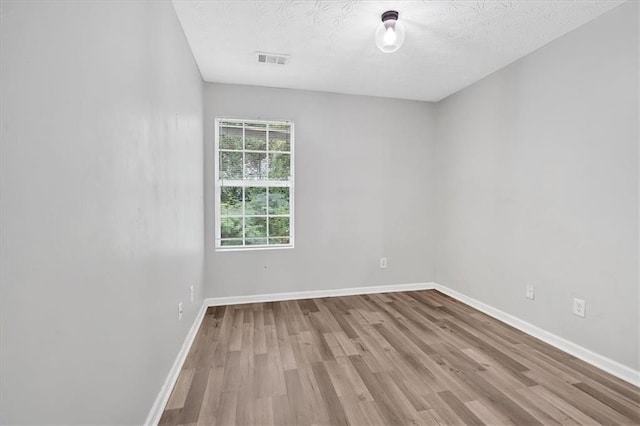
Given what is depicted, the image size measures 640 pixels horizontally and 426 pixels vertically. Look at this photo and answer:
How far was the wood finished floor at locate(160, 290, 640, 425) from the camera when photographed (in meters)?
1.58

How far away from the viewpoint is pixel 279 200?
348 cm

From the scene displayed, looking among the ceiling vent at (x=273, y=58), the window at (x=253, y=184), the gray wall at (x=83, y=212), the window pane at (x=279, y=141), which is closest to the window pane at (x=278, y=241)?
the window at (x=253, y=184)

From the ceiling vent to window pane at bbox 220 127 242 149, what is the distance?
0.90m

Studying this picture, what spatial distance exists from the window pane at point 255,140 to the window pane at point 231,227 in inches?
35.1

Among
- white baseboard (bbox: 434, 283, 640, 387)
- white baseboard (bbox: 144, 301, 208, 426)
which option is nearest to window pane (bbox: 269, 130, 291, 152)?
white baseboard (bbox: 144, 301, 208, 426)

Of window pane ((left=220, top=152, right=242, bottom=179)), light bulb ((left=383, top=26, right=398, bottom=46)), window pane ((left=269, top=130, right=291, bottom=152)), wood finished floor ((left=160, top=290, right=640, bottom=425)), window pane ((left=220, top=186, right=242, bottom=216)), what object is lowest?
wood finished floor ((left=160, top=290, right=640, bottom=425))

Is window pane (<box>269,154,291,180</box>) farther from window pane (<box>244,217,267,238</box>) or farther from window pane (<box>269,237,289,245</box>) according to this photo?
window pane (<box>269,237,289,245</box>)

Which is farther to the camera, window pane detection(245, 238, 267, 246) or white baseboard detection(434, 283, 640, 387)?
window pane detection(245, 238, 267, 246)

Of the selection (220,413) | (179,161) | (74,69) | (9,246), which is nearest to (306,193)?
(179,161)

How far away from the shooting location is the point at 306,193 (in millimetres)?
3488

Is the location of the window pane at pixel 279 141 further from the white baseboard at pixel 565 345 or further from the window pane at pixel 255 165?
the white baseboard at pixel 565 345

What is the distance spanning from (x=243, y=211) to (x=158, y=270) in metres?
1.85

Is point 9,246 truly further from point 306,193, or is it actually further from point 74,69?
point 306,193

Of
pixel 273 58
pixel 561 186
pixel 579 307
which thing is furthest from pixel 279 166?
pixel 579 307
